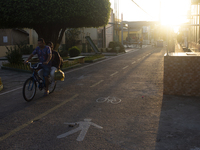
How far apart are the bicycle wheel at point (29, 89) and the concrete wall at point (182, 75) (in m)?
4.31

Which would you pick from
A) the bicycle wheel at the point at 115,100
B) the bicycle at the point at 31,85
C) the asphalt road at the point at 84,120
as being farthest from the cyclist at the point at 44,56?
the bicycle wheel at the point at 115,100

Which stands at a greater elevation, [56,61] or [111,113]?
[56,61]

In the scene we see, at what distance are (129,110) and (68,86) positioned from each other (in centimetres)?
404

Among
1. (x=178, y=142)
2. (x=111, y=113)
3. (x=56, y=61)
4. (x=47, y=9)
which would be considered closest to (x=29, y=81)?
(x=56, y=61)

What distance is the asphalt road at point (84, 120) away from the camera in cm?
432

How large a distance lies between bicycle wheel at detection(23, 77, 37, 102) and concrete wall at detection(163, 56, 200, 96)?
4.31m

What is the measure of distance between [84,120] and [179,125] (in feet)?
6.85

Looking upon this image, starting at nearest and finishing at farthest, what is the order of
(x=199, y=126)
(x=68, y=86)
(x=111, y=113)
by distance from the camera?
(x=199, y=126) → (x=111, y=113) → (x=68, y=86)

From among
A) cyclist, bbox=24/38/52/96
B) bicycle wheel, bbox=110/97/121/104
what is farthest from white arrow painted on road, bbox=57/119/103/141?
cyclist, bbox=24/38/52/96

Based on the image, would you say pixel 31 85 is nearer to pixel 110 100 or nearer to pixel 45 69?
pixel 45 69

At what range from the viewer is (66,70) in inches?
603

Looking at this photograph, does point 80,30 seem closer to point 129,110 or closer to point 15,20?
point 15,20

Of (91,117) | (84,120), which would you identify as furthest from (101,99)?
(84,120)

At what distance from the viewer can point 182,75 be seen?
8000 mm
